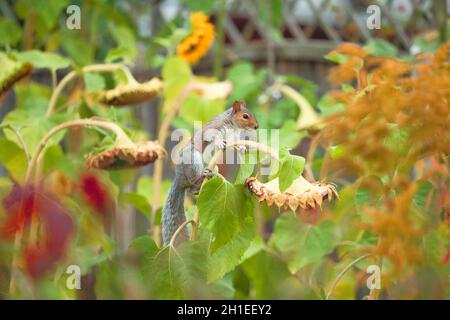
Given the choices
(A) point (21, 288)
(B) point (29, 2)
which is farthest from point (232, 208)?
(B) point (29, 2)

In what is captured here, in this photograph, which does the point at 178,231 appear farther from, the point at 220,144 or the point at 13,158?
the point at 13,158

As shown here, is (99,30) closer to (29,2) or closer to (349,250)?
(29,2)

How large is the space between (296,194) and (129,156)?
1.00 ft

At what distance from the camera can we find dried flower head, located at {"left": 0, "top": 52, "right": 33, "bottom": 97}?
5.02ft

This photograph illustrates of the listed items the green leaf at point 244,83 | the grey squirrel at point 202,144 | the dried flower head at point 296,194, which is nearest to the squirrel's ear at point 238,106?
the grey squirrel at point 202,144

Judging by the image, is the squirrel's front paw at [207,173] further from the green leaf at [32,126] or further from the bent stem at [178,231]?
the green leaf at [32,126]

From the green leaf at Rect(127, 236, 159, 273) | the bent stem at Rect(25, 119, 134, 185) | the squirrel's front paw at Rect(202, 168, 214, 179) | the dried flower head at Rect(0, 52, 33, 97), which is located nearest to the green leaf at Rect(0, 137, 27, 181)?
the dried flower head at Rect(0, 52, 33, 97)

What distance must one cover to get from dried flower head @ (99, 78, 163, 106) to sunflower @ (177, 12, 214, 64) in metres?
0.55

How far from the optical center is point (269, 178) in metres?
1.18

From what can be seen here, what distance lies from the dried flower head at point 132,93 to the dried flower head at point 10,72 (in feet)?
0.49

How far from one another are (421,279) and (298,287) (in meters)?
0.37

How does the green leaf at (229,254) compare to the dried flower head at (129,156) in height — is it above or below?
below

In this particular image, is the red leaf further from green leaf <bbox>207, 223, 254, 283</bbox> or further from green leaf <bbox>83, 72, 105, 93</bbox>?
green leaf <bbox>83, 72, 105, 93</bbox>

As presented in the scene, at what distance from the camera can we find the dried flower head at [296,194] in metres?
1.08
